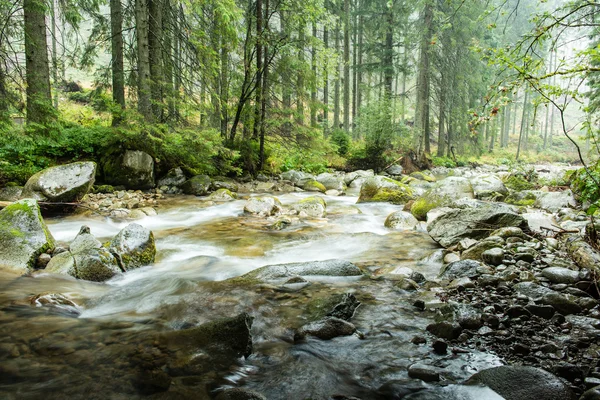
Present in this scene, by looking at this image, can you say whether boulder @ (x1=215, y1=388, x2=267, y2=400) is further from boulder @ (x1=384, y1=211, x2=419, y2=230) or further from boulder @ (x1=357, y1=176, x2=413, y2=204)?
boulder @ (x1=357, y1=176, x2=413, y2=204)

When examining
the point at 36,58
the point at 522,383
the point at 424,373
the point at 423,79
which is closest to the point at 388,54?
the point at 423,79

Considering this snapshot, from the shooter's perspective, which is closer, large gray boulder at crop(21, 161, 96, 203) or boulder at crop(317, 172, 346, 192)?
large gray boulder at crop(21, 161, 96, 203)

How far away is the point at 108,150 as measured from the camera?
953 cm

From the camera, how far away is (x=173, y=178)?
10648 millimetres

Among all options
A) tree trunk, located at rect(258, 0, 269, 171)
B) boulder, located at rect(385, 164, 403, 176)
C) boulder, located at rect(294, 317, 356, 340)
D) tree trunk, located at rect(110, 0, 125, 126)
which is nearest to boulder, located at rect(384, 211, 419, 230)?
boulder, located at rect(294, 317, 356, 340)

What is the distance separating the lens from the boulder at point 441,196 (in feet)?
24.8

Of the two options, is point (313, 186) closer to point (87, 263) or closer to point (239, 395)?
point (87, 263)

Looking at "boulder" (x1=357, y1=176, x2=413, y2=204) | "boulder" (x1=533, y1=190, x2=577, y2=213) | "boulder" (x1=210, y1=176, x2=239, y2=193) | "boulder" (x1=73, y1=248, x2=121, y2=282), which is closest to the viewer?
"boulder" (x1=73, y1=248, x2=121, y2=282)

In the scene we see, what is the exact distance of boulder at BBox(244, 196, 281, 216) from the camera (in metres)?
8.38

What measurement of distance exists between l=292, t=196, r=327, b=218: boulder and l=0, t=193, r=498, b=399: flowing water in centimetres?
245

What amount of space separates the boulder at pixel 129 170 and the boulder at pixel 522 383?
31.3ft

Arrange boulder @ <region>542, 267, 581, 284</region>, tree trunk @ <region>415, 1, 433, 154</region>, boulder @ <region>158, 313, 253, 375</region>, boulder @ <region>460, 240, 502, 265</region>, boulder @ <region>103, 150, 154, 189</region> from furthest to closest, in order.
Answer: tree trunk @ <region>415, 1, 433, 154</region> < boulder @ <region>103, 150, 154, 189</region> < boulder @ <region>460, 240, 502, 265</region> < boulder @ <region>542, 267, 581, 284</region> < boulder @ <region>158, 313, 253, 375</region>

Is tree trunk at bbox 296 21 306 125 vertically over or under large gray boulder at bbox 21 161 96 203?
over

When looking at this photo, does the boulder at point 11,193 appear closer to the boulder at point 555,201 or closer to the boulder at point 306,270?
the boulder at point 306,270
